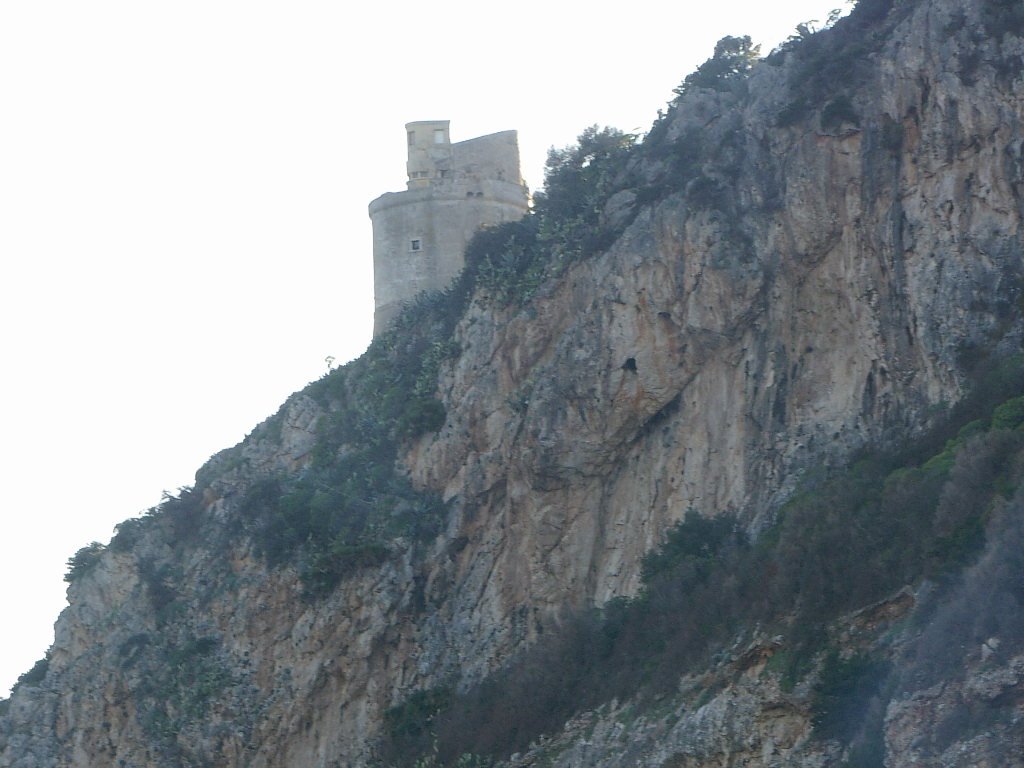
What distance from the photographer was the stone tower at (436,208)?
161ft

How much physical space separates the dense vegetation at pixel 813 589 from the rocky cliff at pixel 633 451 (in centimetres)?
24

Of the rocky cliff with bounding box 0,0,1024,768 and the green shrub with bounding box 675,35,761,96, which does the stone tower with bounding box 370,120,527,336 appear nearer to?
the rocky cliff with bounding box 0,0,1024,768

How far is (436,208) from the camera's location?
162 ft

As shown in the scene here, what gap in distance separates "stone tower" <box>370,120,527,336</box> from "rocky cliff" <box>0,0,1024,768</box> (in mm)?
3226

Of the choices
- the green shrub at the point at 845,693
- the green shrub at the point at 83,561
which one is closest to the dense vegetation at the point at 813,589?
the green shrub at the point at 845,693

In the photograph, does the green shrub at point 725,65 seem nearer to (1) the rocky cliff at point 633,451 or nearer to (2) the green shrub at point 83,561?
(1) the rocky cliff at point 633,451

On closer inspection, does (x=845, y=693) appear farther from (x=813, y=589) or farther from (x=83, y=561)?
(x=83, y=561)

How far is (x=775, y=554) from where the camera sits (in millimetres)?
32156

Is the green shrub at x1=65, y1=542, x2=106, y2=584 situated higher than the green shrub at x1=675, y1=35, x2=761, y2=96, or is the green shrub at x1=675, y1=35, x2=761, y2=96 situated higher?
the green shrub at x1=675, y1=35, x2=761, y2=96

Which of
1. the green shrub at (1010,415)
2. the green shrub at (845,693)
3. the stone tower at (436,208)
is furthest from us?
the stone tower at (436,208)

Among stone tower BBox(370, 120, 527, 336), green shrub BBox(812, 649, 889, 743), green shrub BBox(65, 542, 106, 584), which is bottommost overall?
green shrub BBox(812, 649, 889, 743)

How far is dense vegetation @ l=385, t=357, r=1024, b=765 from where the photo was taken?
91.1 ft

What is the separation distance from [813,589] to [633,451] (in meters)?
8.48

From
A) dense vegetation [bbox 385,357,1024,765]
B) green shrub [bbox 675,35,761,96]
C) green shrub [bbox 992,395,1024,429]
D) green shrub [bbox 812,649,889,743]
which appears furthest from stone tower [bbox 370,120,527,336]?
green shrub [bbox 812,649,889,743]
